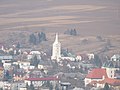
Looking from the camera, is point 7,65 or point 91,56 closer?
point 7,65

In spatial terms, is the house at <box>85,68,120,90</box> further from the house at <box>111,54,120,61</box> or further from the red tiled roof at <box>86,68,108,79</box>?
the house at <box>111,54,120,61</box>

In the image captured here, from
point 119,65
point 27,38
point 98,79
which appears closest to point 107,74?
point 98,79

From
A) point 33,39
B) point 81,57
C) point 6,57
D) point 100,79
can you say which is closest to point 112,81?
point 100,79

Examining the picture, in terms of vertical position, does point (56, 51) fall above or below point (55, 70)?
below

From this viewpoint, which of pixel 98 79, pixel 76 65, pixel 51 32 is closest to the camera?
pixel 98 79

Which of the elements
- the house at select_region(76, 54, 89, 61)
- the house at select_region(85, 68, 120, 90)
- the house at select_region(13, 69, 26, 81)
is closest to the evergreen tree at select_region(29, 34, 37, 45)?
the house at select_region(76, 54, 89, 61)

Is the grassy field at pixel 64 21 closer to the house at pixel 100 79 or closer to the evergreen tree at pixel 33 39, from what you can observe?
the evergreen tree at pixel 33 39

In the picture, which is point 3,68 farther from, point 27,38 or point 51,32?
point 51,32

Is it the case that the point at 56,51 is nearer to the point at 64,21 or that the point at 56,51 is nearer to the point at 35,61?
the point at 35,61

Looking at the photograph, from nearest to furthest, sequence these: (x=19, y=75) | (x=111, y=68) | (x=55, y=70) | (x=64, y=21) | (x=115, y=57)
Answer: (x=111, y=68), (x=19, y=75), (x=55, y=70), (x=115, y=57), (x=64, y=21)
